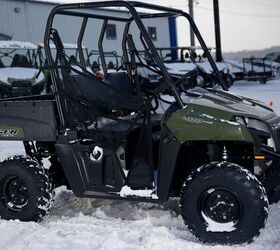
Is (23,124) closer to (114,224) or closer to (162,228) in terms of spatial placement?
(114,224)

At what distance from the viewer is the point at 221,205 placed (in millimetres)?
3598

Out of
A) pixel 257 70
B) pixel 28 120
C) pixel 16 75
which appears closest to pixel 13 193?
pixel 28 120

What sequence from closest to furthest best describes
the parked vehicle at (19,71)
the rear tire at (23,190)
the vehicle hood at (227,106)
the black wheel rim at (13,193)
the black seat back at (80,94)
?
the vehicle hood at (227,106), the black seat back at (80,94), the rear tire at (23,190), the black wheel rim at (13,193), the parked vehicle at (19,71)

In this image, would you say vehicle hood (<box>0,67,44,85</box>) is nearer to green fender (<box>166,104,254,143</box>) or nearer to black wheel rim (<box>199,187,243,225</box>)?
green fender (<box>166,104,254,143</box>)

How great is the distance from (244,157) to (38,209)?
180cm

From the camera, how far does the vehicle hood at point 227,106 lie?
3641mm

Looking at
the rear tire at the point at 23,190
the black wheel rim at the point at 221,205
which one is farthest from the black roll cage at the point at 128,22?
the black wheel rim at the point at 221,205

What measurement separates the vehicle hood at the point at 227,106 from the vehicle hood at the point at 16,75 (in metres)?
10.9

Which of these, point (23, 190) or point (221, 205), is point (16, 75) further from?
point (221, 205)

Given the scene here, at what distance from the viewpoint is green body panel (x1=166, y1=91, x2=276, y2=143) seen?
138 inches

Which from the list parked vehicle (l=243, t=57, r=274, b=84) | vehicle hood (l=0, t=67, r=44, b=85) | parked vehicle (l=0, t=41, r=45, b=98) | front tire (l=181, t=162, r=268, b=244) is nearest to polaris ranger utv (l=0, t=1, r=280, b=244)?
front tire (l=181, t=162, r=268, b=244)

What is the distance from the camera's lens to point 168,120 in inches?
144

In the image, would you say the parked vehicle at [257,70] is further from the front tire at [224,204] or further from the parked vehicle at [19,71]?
the front tire at [224,204]

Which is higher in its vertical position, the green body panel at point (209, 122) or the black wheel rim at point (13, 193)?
the green body panel at point (209, 122)
